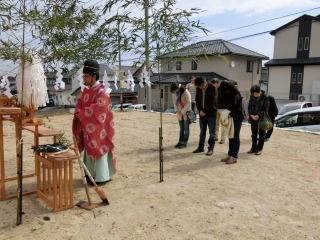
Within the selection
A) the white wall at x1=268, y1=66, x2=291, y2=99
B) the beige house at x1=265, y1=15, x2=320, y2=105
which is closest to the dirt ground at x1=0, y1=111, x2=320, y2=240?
the beige house at x1=265, y1=15, x2=320, y2=105

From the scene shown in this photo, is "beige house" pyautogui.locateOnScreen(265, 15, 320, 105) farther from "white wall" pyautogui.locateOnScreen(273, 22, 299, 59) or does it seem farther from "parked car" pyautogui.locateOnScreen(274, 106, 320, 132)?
"parked car" pyautogui.locateOnScreen(274, 106, 320, 132)

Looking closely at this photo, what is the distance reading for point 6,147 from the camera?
6.88 meters

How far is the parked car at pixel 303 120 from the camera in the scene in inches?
352

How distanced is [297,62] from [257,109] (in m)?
21.3

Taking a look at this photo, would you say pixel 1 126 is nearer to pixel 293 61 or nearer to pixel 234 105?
pixel 234 105

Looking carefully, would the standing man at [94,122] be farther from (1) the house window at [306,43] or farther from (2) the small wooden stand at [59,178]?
(1) the house window at [306,43]

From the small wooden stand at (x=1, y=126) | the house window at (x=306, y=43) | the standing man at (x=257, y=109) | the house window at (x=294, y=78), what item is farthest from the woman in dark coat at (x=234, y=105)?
the house window at (x=294, y=78)

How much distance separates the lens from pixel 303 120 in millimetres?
9344

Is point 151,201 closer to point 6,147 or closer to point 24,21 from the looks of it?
point 24,21

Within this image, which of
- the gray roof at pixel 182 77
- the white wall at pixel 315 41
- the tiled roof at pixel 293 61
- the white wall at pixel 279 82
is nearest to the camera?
the white wall at pixel 315 41

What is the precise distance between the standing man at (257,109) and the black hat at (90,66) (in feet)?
11.1

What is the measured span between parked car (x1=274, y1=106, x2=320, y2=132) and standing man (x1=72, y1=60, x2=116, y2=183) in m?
7.05

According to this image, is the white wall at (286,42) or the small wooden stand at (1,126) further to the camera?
the white wall at (286,42)

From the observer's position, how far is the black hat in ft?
12.8
